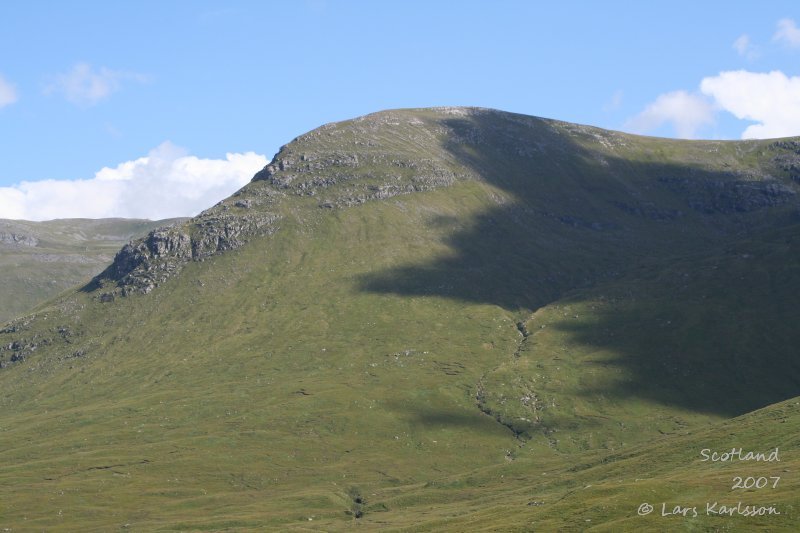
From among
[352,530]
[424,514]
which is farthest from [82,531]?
[424,514]

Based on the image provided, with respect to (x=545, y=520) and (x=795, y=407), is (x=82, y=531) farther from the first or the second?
(x=795, y=407)

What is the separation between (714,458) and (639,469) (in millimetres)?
17059

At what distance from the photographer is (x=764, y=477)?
415 ft

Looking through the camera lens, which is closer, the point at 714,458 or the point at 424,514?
the point at 714,458

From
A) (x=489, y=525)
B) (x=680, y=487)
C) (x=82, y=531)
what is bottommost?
(x=82, y=531)

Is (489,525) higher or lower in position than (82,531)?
higher

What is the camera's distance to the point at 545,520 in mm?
130625

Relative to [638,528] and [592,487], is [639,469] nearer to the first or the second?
[592,487]

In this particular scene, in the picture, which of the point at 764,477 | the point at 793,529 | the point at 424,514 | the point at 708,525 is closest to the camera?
the point at 793,529

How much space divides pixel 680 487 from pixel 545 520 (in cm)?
2046

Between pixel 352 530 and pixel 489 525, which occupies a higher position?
pixel 489 525

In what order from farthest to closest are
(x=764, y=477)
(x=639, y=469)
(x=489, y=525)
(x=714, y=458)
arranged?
(x=639, y=469), (x=714, y=458), (x=489, y=525), (x=764, y=477)

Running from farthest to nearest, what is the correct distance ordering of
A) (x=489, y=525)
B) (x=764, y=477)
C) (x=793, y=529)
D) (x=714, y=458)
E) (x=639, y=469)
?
(x=639, y=469) → (x=714, y=458) → (x=489, y=525) → (x=764, y=477) → (x=793, y=529)

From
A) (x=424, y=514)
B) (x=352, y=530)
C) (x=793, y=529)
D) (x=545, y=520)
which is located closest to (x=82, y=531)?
(x=352, y=530)
